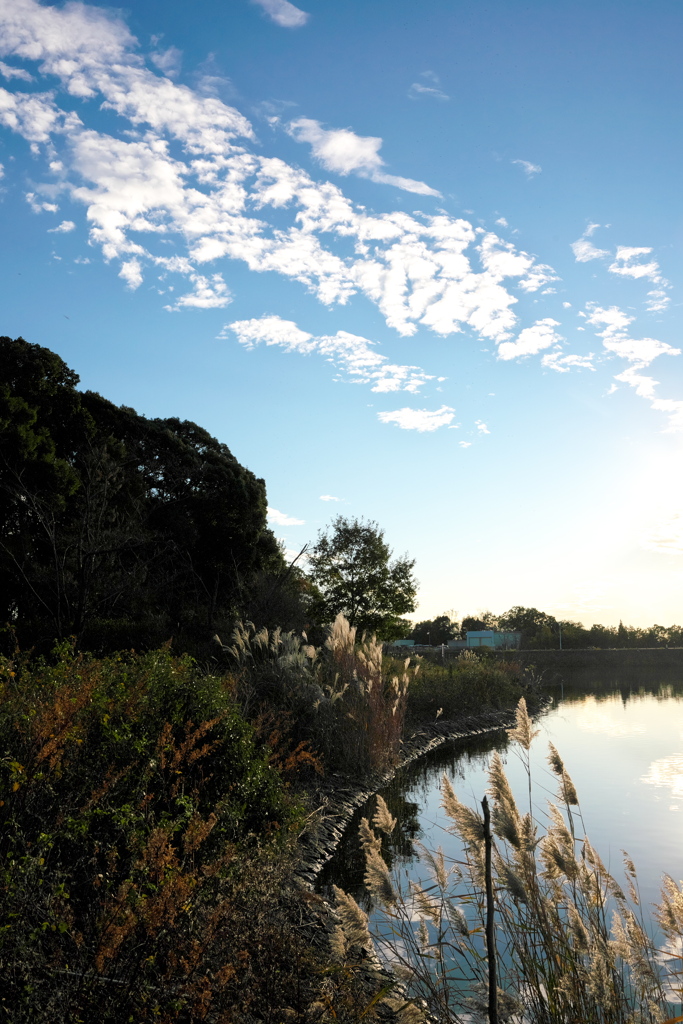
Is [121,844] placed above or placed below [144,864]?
below

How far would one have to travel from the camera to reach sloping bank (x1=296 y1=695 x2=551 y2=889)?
23.6 ft

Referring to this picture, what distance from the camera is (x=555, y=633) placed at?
6894 centimetres

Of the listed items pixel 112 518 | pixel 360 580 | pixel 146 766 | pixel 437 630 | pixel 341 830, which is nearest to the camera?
pixel 146 766

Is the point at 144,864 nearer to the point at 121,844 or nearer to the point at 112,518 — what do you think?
the point at 121,844

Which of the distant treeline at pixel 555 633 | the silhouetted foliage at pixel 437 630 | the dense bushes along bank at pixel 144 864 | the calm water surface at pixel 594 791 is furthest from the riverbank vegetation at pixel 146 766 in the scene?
the silhouetted foliage at pixel 437 630

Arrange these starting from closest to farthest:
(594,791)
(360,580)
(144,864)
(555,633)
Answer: (144,864)
(594,791)
(360,580)
(555,633)

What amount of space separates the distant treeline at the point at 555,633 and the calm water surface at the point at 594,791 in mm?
44694

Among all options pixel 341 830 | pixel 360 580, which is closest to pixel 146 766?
pixel 341 830

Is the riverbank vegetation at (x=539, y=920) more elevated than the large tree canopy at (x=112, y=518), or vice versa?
the large tree canopy at (x=112, y=518)

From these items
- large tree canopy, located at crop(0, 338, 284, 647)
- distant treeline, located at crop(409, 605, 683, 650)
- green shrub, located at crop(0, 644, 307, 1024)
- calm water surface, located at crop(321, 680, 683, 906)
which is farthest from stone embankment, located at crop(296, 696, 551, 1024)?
distant treeline, located at crop(409, 605, 683, 650)

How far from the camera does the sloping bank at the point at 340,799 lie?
7.18 m

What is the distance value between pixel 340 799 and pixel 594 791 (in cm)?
393

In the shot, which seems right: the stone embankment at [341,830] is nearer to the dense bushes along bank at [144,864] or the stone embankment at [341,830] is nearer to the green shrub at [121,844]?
the dense bushes along bank at [144,864]

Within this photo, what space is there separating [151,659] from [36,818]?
363cm
